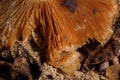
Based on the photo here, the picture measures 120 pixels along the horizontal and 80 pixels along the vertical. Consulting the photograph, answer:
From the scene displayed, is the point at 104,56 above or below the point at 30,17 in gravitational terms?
below

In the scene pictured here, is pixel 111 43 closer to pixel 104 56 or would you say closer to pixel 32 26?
pixel 104 56

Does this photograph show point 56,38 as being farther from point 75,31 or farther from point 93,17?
point 93,17

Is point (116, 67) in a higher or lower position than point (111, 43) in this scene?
lower

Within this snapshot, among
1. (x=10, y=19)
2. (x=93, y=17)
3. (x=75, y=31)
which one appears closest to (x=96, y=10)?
(x=93, y=17)

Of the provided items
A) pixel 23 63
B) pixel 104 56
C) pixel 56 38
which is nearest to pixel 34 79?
pixel 23 63

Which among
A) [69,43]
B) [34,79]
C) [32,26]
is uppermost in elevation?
[32,26]

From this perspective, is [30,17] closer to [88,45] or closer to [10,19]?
[10,19]
